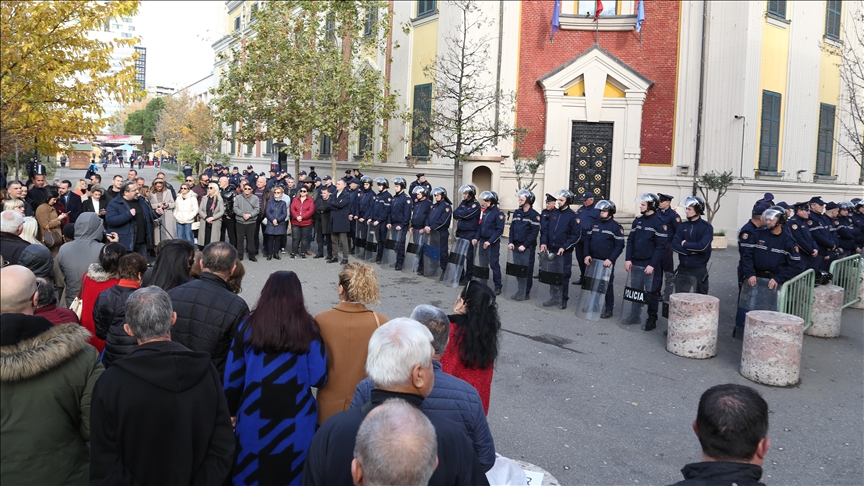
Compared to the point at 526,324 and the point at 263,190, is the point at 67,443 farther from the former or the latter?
the point at 263,190

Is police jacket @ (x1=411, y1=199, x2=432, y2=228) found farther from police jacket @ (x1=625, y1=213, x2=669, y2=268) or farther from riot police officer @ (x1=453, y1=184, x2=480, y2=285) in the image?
police jacket @ (x1=625, y1=213, x2=669, y2=268)

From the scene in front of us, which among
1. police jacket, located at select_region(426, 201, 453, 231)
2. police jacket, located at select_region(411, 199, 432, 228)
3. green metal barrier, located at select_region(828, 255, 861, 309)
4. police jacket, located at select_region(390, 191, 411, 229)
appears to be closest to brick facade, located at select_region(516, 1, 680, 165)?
police jacket, located at select_region(390, 191, 411, 229)

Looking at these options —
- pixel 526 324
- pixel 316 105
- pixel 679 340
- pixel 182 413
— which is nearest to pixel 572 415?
pixel 679 340

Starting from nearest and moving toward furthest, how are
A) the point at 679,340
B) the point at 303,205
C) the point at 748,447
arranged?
the point at 748,447 → the point at 679,340 → the point at 303,205

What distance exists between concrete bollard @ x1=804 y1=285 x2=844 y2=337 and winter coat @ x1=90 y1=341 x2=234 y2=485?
983 centimetres

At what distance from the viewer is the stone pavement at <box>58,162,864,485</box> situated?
564 centimetres

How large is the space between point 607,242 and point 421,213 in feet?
15.0

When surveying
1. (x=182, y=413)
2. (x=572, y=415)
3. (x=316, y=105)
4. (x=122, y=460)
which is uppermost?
(x=316, y=105)

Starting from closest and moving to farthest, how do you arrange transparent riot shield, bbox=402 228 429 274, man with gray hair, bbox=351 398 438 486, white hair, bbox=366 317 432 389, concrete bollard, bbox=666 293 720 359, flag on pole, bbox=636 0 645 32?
man with gray hair, bbox=351 398 438 486, white hair, bbox=366 317 432 389, concrete bollard, bbox=666 293 720 359, transparent riot shield, bbox=402 228 429 274, flag on pole, bbox=636 0 645 32

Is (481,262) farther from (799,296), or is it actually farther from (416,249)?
(799,296)

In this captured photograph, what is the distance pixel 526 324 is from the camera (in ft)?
34.2

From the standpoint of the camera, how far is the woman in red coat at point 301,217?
1580 centimetres

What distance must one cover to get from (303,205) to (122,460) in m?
12.9

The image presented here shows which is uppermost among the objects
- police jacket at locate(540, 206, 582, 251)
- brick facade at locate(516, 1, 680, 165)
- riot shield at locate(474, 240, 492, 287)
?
brick facade at locate(516, 1, 680, 165)
